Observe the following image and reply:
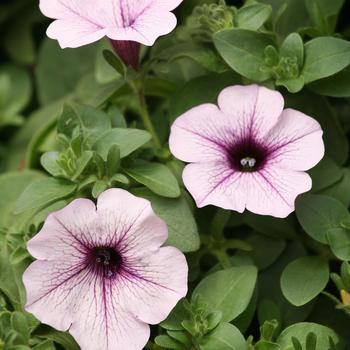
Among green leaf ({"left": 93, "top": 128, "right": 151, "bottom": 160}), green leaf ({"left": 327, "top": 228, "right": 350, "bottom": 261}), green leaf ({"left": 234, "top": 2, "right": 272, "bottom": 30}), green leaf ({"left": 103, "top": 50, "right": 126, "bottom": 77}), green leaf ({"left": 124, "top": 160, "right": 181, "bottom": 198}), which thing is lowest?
green leaf ({"left": 327, "top": 228, "right": 350, "bottom": 261})

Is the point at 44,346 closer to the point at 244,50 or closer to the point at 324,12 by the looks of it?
the point at 244,50

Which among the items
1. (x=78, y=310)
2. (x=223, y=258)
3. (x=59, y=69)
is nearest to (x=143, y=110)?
(x=223, y=258)

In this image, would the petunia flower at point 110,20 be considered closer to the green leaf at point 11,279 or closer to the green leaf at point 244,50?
the green leaf at point 244,50

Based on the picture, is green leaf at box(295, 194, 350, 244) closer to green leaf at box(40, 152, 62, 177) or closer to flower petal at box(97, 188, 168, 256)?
flower petal at box(97, 188, 168, 256)

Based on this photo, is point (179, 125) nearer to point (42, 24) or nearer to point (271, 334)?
point (271, 334)

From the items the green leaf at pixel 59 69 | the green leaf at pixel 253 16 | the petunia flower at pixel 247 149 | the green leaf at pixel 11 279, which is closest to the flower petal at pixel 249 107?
the petunia flower at pixel 247 149

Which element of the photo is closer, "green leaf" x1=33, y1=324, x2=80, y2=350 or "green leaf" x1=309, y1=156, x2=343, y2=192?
"green leaf" x1=33, y1=324, x2=80, y2=350

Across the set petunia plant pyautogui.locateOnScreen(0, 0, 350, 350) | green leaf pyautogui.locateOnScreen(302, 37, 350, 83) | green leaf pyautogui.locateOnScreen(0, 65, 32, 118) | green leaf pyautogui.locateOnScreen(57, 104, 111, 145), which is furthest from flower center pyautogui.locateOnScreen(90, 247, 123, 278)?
green leaf pyautogui.locateOnScreen(0, 65, 32, 118)

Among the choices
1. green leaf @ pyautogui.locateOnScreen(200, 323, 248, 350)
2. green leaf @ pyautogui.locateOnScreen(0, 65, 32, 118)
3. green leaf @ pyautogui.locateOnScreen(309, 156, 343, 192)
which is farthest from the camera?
green leaf @ pyautogui.locateOnScreen(0, 65, 32, 118)
